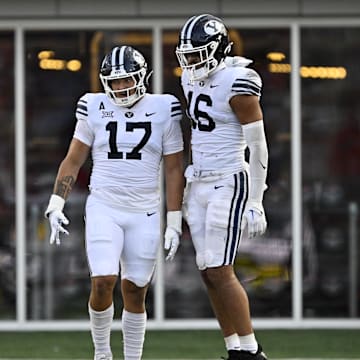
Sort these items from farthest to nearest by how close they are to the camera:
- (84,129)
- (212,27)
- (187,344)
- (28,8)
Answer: (28,8) → (187,344) → (84,129) → (212,27)

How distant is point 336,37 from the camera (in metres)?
11.1

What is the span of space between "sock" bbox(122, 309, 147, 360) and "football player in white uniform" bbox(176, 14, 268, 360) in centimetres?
45

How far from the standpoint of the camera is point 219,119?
732cm

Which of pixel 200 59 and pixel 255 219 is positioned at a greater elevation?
pixel 200 59

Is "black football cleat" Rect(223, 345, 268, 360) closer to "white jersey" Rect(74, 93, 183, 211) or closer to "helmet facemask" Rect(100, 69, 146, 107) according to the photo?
"white jersey" Rect(74, 93, 183, 211)

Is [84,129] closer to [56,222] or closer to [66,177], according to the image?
[66,177]

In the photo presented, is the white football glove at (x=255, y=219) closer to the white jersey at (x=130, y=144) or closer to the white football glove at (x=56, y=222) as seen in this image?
the white jersey at (x=130, y=144)

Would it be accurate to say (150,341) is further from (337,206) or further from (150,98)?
(150,98)

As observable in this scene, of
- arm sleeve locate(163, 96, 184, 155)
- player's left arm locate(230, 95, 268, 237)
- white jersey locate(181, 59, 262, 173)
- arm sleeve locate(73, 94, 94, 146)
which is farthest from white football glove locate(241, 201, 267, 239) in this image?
arm sleeve locate(73, 94, 94, 146)

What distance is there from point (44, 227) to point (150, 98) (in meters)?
3.97

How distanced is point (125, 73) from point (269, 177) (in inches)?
159

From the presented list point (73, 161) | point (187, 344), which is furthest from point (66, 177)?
point (187, 344)

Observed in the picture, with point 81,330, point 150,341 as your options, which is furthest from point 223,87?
point 81,330

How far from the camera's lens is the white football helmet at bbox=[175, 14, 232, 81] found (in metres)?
7.24
